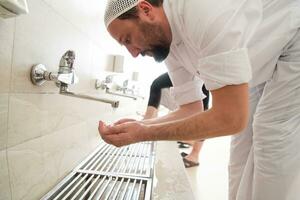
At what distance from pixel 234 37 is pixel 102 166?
668 mm

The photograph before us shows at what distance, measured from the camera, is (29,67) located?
57 centimetres

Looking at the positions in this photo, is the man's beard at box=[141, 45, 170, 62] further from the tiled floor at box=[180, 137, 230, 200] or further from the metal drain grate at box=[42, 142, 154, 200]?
the tiled floor at box=[180, 137, 230, 200]

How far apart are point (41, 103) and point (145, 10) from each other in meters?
0.39

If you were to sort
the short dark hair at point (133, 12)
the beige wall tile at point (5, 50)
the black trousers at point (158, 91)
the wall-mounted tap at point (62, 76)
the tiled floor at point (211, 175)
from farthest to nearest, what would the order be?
the black trousers at point (158, 91) < the tiled floor at point (211, 175) < the short dark hair at point (133, 12) < the wall-mounted tap at point (62, 76) < the beige wall tile at point (5, 50)

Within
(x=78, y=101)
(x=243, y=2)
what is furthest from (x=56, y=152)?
(x=243, y=2)

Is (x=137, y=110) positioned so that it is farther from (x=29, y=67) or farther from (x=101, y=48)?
(x=29, y=67)

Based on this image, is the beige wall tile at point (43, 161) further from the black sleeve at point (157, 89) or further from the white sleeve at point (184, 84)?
the black sleeve at point (157, 89)

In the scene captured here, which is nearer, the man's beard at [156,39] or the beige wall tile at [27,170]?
the beige wall tile at [27,170]

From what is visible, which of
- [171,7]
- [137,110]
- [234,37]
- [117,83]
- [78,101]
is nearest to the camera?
[234,37]

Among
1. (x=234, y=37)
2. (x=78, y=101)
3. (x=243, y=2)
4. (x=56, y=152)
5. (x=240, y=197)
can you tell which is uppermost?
(x=243, y=2)

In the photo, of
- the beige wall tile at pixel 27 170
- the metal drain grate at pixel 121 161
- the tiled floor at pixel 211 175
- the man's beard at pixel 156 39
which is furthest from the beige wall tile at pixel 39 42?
the tiled floor at pixel 211 175

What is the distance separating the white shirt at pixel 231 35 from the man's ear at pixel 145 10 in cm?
4

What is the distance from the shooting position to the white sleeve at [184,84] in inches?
38.5

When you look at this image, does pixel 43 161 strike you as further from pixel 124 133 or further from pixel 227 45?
pixel 227 45
